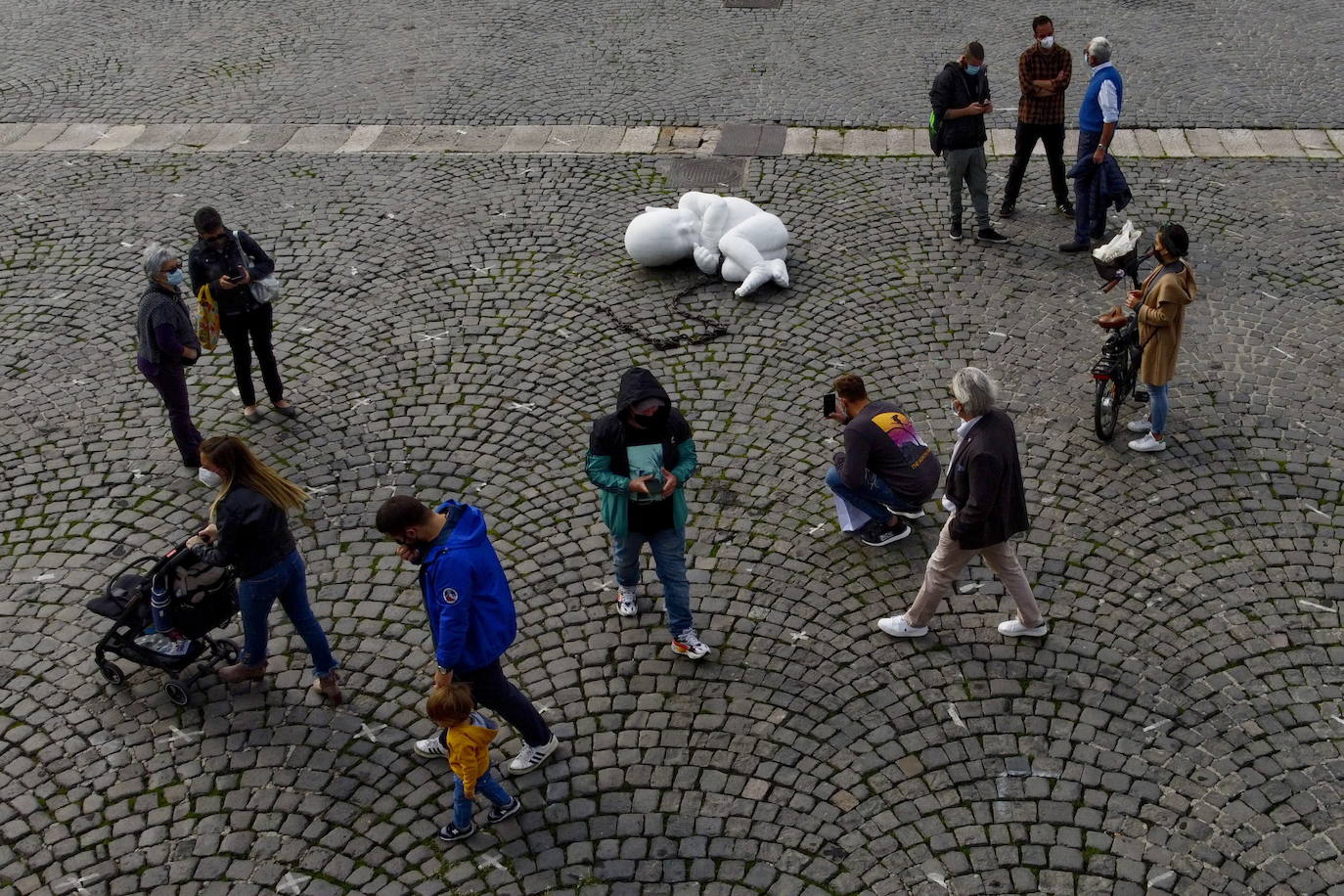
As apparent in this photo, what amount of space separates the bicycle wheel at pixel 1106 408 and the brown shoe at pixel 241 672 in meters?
5.35

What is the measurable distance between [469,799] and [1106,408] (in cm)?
485

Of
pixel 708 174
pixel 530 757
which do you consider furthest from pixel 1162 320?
pixel 708 174

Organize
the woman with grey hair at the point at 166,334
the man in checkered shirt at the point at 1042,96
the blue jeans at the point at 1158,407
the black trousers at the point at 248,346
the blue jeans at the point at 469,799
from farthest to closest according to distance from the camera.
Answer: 1. the man in checkered shirt at the point at 1042,96
2. the black trousers at the point at 248,346
3. the blue jeans at the point at 1158,407
4. the woman with grey hair at the point at 166,334
5. the blue jeans at the point at 469,799

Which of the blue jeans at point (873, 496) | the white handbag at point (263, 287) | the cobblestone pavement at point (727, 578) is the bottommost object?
the cobblestone pavement at point (727, 578)

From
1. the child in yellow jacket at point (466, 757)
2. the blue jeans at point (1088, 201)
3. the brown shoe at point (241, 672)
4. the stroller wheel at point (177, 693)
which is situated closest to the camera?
the child in yellow jacket at point (466, 757)

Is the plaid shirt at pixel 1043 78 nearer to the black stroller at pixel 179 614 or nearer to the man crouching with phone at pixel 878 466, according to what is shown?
the man crouching with phone at pixel 878 466

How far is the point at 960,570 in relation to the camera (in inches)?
255

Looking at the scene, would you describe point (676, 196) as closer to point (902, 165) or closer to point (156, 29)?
point (902, 165)

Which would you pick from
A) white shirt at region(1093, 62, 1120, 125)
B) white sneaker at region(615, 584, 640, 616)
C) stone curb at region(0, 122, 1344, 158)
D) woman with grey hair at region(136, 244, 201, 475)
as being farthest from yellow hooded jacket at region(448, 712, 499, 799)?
stone curb at region(0, 122, 1344, 158)

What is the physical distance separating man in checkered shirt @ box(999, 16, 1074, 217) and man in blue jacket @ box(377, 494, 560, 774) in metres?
7.27

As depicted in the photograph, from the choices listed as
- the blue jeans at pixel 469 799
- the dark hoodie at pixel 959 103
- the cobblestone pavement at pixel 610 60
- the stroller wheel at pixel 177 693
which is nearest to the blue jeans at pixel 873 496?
the blue jeans at pixel 469 799

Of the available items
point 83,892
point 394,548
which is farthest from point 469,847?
point 394,548

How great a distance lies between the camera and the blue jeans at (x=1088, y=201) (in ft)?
33.7

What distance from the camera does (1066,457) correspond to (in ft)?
26.3
